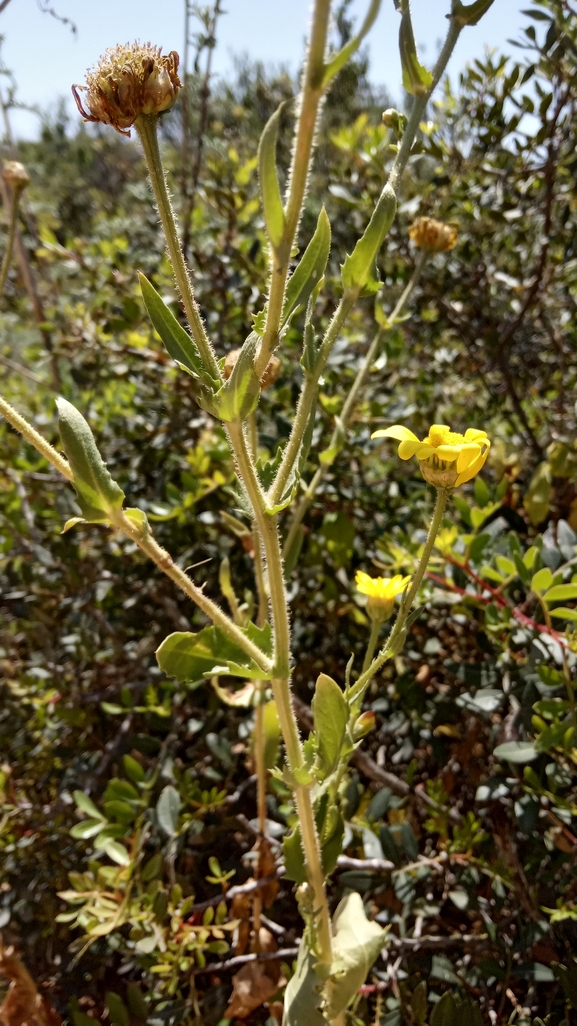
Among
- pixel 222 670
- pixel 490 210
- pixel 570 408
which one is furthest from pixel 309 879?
pixel 490 210

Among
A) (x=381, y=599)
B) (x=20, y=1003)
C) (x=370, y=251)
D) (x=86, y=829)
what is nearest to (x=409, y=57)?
(x=370, y=251)

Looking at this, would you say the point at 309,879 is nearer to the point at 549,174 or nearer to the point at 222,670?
the point at 222,670

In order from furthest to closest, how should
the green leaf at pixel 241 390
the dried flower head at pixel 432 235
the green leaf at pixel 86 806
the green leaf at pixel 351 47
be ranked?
the dried flower head at pixel 432 235 → the green leaf at pixel 86 806 → the green leaf at pixel 241 390 → the green leaf at pixel 351 47

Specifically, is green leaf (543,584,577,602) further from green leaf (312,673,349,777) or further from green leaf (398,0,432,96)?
green leaf (398,0,432,96)

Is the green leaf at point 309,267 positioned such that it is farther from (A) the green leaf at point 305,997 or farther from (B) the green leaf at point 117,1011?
(B) the green leaf at point 117,1011

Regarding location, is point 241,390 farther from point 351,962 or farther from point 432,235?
point 432,235

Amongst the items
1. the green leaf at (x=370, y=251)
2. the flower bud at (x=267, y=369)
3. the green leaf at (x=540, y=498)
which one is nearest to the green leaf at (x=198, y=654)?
the flower bud at (x=267, y=369)
